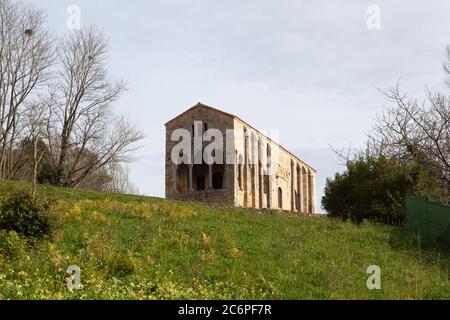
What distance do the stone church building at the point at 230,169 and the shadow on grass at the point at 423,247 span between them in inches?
907

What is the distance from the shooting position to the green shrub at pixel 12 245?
12438mm

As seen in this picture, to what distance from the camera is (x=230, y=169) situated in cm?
4322

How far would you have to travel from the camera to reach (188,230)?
651 inches

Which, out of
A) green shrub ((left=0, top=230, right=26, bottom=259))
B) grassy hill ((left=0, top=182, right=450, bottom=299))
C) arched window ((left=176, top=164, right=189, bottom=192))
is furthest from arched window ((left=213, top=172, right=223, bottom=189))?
green shrub ((left=0, top=230, right=26, bottom=259))

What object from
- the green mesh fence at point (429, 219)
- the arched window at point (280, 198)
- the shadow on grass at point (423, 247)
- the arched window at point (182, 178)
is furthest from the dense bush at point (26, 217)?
the arched window at point (280, 198)

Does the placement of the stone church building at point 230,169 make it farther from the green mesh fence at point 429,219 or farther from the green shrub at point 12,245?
the green shrub at point 12,245

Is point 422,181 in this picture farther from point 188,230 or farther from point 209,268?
point 209,268

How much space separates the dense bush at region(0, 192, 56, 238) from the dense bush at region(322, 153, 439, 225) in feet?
42.9

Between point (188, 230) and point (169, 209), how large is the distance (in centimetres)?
394

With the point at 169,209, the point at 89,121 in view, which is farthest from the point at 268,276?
the point at 89,121

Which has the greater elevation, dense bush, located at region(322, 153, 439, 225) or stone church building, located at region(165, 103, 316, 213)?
stone church building, located at region(165, 103, 316, 213)

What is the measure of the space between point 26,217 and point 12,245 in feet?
5.64

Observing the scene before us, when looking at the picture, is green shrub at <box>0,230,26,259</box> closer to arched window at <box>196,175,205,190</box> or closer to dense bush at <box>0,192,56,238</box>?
dense bush at <box>0,192,56,238</box>

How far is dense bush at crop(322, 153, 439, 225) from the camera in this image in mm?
22500
